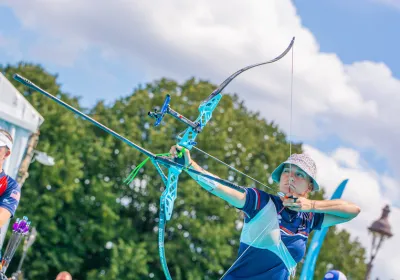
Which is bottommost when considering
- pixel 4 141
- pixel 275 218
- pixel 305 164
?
pixel 4 141

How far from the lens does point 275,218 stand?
18.1ft

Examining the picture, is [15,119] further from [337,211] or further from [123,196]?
[123,196]

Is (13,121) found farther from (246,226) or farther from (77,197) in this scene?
(77,197)

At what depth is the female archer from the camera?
5.32 metres

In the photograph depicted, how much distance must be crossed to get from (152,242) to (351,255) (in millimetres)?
14597

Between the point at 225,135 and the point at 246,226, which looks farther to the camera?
the point at 225,135

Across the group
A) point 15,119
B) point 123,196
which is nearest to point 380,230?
point 15,119

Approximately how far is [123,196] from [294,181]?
97.8 feet

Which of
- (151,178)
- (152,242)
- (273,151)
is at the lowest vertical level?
(152,242)

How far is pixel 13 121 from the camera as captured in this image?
12.2 meters

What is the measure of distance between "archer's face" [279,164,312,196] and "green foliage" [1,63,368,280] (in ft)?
88.2

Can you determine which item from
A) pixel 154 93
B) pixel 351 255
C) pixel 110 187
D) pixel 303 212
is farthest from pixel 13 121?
pixel 351 255

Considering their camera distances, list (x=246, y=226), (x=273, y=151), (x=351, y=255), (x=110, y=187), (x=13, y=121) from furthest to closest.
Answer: (x=351, y=255), (x=273, y=151), (x=110, y=187), (x=13, y=121), (x=246, y=226)

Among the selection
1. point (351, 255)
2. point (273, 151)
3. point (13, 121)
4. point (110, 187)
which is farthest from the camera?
point (351, 255)
